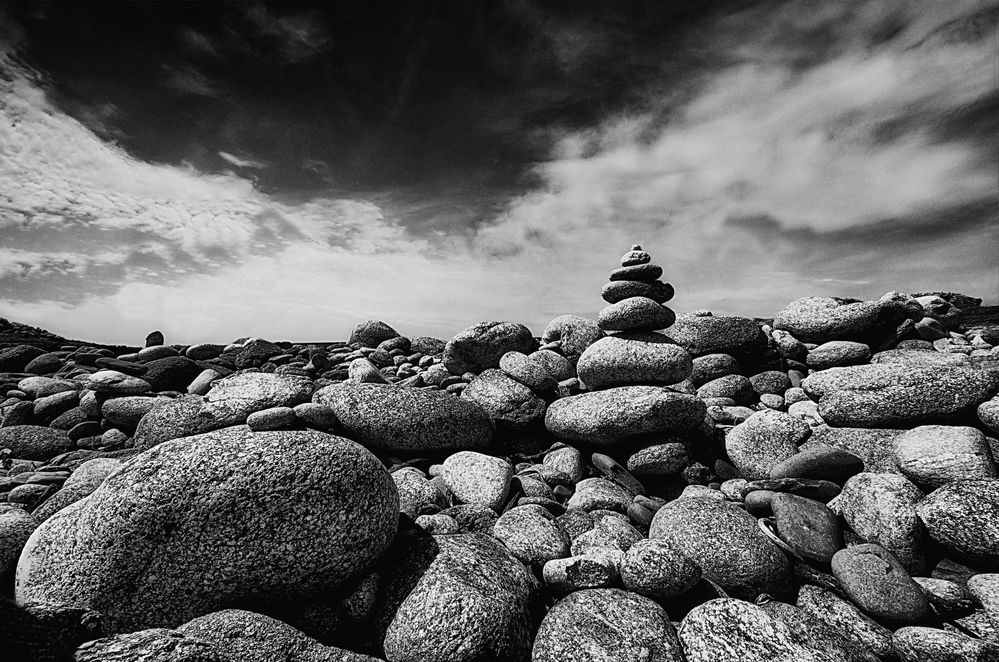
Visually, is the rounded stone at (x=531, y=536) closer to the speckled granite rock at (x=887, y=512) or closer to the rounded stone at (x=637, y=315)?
the speckled granite rock at (x=887, y=512)

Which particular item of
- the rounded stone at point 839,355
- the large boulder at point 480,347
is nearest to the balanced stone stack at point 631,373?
the large boulder at point 480,347

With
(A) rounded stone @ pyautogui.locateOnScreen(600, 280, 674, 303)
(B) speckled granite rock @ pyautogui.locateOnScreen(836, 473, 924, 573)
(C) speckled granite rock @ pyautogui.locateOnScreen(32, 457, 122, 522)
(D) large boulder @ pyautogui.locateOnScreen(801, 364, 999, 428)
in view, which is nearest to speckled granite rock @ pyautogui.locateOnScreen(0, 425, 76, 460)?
(C) speckled granite rock @ pyautogui.locateOnScreen(32, 457, 122, 522)

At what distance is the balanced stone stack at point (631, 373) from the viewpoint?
27.8 ft

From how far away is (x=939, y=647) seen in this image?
14.9 ft

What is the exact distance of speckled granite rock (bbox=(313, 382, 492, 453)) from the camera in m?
7.97

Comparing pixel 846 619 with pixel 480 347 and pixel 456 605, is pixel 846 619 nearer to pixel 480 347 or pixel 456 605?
pixel 456 605

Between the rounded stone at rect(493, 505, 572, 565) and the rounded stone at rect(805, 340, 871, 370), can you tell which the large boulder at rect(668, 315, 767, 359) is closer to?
the rounded stone at rect(805, 340, 871, 370)

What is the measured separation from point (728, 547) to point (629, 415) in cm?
305

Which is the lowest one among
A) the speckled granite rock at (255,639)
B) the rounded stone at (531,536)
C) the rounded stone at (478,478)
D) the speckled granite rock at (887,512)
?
the speckled granite rock at (255,639)

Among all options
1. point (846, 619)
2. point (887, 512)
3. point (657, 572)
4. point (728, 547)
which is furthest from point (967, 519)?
point (657, 572)

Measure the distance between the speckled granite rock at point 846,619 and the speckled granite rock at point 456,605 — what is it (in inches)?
118

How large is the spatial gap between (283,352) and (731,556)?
13354 mm

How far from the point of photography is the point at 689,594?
17.2 ft

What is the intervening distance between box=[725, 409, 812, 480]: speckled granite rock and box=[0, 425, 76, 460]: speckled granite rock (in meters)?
12.6
